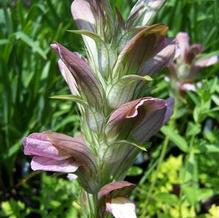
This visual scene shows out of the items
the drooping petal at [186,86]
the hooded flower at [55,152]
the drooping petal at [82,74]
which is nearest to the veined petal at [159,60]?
the drooping petal at [82,74]

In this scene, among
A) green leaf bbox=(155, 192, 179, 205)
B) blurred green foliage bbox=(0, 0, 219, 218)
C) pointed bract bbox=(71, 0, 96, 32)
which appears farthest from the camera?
blurred green foliage bbox=(0, 0, 219, 218)

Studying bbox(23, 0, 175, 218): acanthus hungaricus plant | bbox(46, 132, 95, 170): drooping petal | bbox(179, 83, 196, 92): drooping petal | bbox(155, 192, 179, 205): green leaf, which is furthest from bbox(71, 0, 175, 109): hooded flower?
bbox(179, 83, 196, 92): drooping petal

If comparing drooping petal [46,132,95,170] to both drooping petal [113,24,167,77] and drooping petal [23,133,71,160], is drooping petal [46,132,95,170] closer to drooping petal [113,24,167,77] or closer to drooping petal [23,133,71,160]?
drooping petal [23,133,71,160]

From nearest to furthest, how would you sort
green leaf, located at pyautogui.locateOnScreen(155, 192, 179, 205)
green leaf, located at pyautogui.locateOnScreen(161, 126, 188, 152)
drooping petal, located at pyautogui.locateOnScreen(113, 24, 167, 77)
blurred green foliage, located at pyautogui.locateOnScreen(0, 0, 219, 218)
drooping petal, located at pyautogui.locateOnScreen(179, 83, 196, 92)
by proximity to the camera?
1. drooping petal, located at pyautogui.locateOnScreen(113, 24, 167, 77)
2. green leaf, located at pyautogui.locateOnScreen(155, 192, 179, 205)
3. green leaf, located at pyautogui.locateOnScreen(161, 126, 188, 152)
4. blurred green foliage, located at pyautogui.locateOnScreen(0, 0, 219, 218)
5. drooping petal, located at pyautogui.locateOnScreen(179, 83, 196, 92)

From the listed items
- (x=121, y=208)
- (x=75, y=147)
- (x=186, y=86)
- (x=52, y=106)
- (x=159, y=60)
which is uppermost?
(x=159, y=60)

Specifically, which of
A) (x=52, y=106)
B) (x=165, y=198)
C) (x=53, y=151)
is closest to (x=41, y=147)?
(x=53, y=151)

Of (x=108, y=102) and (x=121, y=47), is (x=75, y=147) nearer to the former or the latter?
(x=108, y=102)
